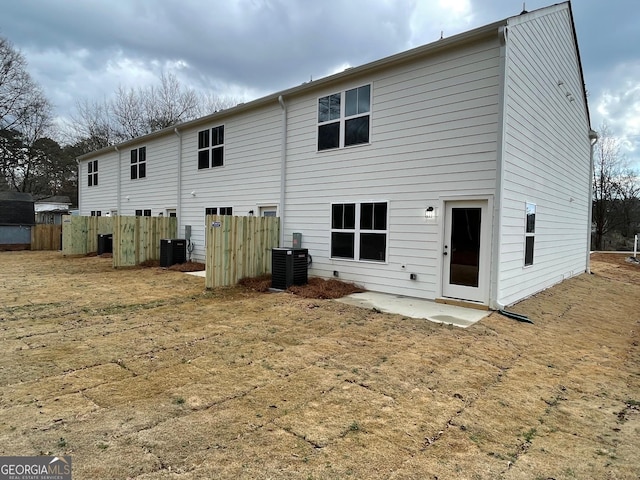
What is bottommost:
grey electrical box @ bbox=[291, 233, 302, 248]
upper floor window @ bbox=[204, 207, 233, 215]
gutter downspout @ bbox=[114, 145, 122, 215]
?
grey electrical box @ bbox=[291, 233, 302, 248]

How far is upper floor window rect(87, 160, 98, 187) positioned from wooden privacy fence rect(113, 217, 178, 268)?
8536 mm

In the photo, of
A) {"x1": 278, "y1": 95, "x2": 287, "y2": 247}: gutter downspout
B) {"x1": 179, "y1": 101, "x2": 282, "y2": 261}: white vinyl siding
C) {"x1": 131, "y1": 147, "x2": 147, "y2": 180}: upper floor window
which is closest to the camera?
{"x1": 278, "y1": 95, "x2": 287, "y2": 247}: gutter downspout

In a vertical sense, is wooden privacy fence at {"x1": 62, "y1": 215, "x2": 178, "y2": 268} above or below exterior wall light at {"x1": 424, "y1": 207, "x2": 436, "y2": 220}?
below

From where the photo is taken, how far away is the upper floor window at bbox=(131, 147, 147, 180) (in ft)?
48.4

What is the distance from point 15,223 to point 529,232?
2316 cm

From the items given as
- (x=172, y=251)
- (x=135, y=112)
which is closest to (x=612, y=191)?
(x=172, y=251)

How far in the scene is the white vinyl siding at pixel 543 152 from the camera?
21.1 feet

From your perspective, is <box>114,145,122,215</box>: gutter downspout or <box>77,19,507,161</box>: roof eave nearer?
<box>77,19,507,161</box>: roof eave

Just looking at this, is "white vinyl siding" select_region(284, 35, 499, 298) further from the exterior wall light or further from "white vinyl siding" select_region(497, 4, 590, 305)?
"white vinyl siding" select_region(497, 4, 590, 305)

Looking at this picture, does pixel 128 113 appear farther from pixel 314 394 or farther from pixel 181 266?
pixel 314 394

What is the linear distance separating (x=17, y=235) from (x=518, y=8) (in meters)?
23.1

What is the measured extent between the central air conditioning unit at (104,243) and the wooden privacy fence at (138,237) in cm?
381

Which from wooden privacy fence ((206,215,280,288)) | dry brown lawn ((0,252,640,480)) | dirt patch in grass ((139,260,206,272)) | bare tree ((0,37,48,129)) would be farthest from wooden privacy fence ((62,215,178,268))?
bare tree ((0,37,48,129))

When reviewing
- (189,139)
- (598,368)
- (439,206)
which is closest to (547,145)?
(439,206)
